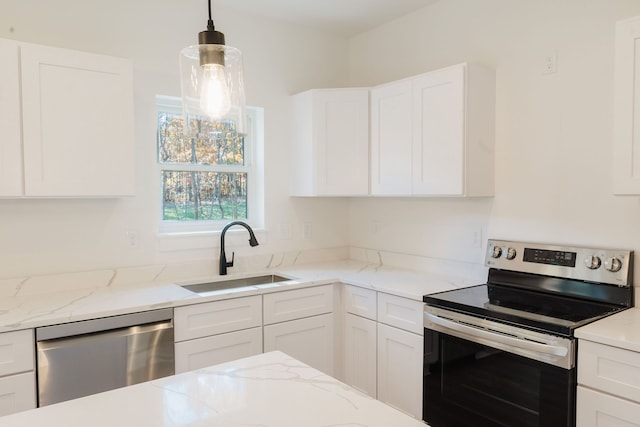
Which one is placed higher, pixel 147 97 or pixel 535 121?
pixel 147 97

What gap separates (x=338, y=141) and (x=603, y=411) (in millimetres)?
2091

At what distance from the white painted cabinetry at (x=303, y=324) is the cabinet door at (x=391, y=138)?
2.49 ft

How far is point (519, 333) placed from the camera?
1.89 meters

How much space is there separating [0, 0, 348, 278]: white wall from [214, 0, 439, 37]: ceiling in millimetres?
107

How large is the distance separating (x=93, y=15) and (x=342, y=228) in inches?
86.8

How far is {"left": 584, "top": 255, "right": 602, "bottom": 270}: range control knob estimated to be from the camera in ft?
7.06

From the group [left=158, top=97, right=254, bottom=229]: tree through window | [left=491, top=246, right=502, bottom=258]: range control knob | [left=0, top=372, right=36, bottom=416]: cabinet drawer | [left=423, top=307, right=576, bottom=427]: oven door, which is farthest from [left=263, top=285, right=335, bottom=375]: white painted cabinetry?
[left=0, top=372, right=36, bottom=416]: cabinet drawer

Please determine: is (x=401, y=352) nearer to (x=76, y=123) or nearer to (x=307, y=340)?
(x=307, y=340)

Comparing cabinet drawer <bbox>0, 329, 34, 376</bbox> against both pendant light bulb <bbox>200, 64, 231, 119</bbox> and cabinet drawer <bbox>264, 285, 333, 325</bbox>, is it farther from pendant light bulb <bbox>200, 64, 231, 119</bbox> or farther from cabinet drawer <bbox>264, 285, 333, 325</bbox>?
pendant light bulb <bbox>200, 64, 231, 119</bbox>

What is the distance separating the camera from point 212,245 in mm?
3021

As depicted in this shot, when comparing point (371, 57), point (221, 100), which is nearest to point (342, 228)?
point (371, 57)

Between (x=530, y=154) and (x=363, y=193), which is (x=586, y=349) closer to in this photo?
(x=530, y=154)

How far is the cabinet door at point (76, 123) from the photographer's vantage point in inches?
83.1

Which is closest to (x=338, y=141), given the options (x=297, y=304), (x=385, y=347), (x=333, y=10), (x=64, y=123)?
(x=333, y=10)
